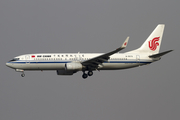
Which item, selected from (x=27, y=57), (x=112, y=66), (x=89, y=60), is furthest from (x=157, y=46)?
(x=27, y=57)

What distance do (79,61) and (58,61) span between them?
3.58 meters

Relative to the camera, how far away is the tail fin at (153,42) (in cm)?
6562

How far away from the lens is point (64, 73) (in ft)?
207

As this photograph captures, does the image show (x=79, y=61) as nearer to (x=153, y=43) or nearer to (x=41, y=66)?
(x=41, y=66)

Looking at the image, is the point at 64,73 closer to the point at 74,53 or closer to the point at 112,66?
the point at 74,53

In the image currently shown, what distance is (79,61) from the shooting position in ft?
199

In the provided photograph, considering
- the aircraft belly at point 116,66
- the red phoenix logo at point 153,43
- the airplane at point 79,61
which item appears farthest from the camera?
the red phoenix logo at point 153,43

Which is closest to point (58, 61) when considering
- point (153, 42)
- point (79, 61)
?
point (79, 61)

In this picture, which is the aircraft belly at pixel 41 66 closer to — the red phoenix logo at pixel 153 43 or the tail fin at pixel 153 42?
the tail fin at pixel 153 42

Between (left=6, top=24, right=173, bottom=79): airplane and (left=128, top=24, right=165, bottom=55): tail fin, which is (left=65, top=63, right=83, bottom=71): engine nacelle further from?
(left=128, top=24, right=165, bottom=55): tail fin

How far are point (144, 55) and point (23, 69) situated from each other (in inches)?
834

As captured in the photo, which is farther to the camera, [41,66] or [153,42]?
[153,42]

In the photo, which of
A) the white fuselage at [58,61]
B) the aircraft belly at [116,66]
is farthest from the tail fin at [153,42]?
the white fuselage at [58,61]

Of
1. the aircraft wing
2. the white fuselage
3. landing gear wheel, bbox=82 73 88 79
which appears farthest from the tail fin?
landing gear wheel, bbox=82 73 88 79
